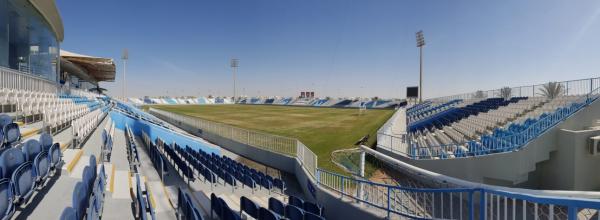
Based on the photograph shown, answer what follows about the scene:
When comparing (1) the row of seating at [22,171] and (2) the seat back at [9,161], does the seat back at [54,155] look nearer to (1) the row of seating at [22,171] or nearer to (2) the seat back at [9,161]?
(1) the row of seating at [22,171]

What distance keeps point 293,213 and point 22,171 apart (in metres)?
4.03

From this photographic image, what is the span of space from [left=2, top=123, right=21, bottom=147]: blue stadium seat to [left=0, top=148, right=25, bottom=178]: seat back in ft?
6.51

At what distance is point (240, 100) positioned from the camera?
4141 inches

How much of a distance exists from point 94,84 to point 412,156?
80.7m

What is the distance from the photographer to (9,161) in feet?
12.6

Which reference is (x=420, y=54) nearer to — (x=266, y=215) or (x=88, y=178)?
(x=266, y=215)

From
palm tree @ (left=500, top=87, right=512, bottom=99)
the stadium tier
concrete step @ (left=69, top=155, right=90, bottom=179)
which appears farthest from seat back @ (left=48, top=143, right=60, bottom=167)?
the stadium tier

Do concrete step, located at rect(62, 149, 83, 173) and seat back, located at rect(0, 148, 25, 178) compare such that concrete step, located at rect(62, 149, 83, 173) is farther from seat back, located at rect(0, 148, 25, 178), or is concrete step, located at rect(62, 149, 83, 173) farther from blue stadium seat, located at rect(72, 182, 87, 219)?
blue stadium seat, located at rect(72, 182, 87, 219)

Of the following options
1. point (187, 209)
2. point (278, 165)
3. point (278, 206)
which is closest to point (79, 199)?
point (187, 209)

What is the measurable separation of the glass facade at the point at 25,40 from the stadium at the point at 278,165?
0.09m

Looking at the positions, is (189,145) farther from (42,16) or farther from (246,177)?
(42,16)

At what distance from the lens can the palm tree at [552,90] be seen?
50.0 ft

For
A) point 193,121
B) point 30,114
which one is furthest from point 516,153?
point 193,121

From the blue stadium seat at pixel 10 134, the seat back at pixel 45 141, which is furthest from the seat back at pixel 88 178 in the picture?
the blue stadium seat at pixel 10 134
